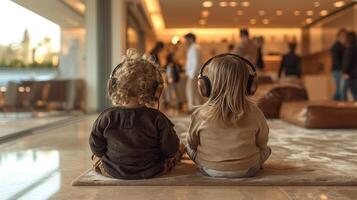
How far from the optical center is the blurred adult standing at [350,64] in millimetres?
7586

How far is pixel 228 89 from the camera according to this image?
2.69 meters

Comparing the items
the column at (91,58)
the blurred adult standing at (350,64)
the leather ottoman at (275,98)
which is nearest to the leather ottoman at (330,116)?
the leather ottoman at (275,98)

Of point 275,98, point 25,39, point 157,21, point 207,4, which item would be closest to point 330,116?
point 275,98

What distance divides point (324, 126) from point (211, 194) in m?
3.69

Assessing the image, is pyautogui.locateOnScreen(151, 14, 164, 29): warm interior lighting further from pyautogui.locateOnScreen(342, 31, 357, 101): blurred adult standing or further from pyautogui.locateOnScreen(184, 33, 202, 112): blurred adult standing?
pyautogui.locateOnScreen(342, 31, 357, 101): blurred adult standing

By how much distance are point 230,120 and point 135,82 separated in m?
0.57

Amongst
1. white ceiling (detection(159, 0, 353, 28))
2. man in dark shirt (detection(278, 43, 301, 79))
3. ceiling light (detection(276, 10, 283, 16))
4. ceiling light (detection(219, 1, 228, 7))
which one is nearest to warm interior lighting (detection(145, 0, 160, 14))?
white ceiling (detection(159, 0, 353, 28))

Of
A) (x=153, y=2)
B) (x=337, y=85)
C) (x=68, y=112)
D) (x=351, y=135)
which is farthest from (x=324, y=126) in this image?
(x=153, y=2)

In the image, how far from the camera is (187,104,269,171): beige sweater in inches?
107

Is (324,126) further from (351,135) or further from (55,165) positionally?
(55,165)

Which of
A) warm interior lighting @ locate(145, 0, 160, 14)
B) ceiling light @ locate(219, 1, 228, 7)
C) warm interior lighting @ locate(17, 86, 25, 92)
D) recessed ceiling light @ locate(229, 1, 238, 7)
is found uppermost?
warm interior lighting @ locate(145, 0, 160, 14)

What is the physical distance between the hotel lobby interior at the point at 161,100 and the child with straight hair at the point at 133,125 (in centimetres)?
3

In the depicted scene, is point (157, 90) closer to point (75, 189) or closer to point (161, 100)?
point (75, 189)

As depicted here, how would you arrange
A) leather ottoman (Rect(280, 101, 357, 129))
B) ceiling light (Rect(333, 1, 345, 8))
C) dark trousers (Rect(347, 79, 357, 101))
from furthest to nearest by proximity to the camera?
ceiling light (Rect(333, 1, 345, 8)) < dark trousers (Rect(347, 79, 357, 101)) < leather ottoman (Rect(280, 101, 357, 129))
